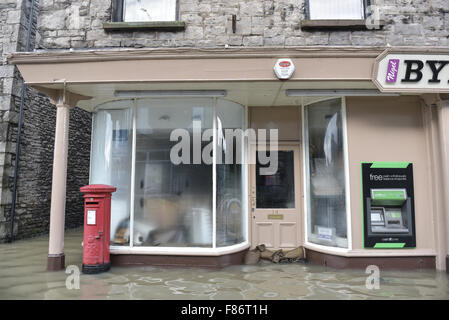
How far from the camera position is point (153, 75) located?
205 inches

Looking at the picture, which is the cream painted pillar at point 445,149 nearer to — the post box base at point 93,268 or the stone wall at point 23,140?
the post box base at point 93,268

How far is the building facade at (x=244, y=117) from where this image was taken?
5156 mm

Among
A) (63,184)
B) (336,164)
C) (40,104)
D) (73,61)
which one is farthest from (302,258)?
(40,104)

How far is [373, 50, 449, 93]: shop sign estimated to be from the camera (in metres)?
5.02

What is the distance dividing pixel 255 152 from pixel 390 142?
2438mm

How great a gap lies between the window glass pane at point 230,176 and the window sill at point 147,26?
60.0 inches

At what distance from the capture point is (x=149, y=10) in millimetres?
6066

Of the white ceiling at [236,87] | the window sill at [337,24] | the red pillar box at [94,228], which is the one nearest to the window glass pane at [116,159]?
the white ceiling at [236,87]

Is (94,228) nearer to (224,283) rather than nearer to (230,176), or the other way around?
(224,283)

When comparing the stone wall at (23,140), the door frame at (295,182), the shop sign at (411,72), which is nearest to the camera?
the shop sign at (411,72)

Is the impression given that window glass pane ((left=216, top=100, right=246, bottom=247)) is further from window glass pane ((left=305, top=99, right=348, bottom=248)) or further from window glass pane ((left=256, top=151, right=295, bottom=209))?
window glass pane ((left=305, top=99, right=348, bottom=248))

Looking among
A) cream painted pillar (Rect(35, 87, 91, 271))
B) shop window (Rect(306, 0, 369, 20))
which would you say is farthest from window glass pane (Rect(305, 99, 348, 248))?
cream painted pillar (Rect(35, 87, 91, 271))

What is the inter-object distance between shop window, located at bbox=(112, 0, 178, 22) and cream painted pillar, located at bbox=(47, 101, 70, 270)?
205 cm
